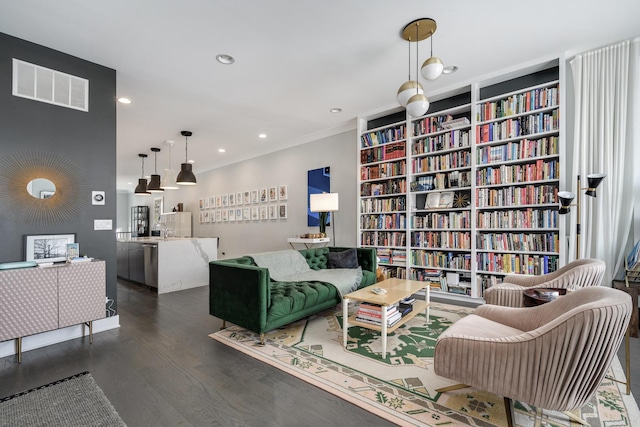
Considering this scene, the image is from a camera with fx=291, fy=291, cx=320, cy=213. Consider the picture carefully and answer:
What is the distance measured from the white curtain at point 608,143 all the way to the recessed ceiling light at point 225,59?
3959 millimetres

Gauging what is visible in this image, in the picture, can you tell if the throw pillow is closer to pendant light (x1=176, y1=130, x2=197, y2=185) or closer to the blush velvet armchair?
the blush velvet armchair

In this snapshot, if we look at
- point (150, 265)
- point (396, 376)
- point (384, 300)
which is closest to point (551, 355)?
point (396, 376)

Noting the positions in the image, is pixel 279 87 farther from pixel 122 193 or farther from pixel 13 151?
pixel 122 193

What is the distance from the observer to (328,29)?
9.15 ft

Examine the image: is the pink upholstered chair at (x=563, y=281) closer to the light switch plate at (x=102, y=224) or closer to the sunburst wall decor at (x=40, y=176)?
the light switch plate at (x=102, y=224)

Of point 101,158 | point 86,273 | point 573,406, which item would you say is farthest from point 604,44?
point 86,273

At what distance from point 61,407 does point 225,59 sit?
3.33 meters

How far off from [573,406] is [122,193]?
16.4 metres

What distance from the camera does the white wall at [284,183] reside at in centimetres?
549

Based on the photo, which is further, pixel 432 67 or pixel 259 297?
pixel 259 297

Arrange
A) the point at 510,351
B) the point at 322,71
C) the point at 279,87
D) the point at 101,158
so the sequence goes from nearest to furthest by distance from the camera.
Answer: the point at 510,351
the point at 101,158
the point at 322,71
the point at 279,87

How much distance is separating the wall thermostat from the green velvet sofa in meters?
1.44

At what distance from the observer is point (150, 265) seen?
5145mm

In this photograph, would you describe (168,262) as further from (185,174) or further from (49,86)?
(49,86)
